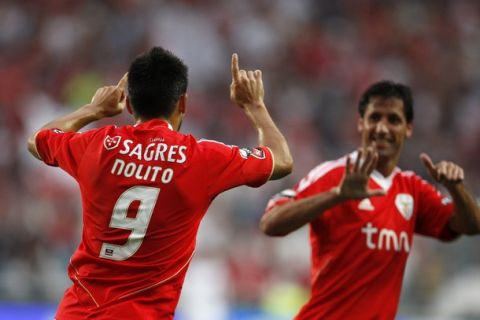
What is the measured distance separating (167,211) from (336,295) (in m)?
1.46

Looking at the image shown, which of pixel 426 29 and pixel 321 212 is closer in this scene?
pixel 321 212

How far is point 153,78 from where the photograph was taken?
175 inches

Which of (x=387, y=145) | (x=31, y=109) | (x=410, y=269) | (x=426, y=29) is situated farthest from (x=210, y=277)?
(x=426, y=29)

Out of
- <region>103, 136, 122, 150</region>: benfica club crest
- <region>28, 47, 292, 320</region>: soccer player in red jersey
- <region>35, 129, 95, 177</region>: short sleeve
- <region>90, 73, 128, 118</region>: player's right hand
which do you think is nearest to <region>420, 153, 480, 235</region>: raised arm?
<region>28, 47, 292, 320</region>: soccer player in red jersey

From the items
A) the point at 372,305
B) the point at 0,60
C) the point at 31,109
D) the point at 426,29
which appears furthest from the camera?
the point at 426,29

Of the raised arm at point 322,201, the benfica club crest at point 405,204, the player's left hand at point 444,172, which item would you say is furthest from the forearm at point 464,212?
the raised arm at point 322,201

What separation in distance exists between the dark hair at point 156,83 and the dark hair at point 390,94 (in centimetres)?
171

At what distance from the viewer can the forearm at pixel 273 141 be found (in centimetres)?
457

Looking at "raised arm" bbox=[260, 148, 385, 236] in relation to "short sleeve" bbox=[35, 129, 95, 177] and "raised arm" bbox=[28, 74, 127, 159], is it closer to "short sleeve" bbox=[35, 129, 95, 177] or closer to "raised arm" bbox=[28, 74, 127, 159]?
"raised arm" bbox=[28, 74, 127, 159]

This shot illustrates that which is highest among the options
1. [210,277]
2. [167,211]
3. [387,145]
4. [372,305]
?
[387,145]

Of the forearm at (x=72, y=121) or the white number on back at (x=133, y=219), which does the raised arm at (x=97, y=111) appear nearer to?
the forearm at (x=72, y=121)

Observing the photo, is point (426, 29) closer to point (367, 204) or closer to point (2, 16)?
point (2, 16)

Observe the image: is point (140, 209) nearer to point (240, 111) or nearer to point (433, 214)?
point (433, 214)

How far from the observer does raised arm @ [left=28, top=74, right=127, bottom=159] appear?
476 centimetres
